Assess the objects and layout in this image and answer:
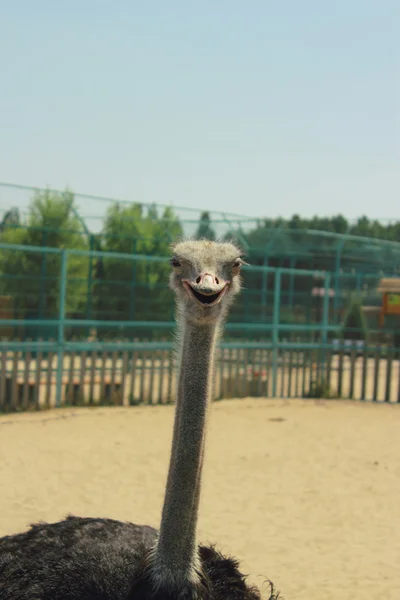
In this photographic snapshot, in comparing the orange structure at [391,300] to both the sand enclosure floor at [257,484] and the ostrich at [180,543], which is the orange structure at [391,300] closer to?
the sand enclosure floor at [257,484]

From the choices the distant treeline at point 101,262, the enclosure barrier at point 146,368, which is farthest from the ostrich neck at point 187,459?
the distant treeline at point 101,262

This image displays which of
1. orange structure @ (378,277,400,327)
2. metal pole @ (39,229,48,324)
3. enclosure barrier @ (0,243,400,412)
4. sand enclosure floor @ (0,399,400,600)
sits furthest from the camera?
orange structure @ (378,277,400,327)

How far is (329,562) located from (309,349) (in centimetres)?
875

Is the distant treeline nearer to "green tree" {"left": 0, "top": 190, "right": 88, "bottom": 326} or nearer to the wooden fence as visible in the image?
"green tree" {"left": 0, "top": 190, "right": 88, "bottom": 326}

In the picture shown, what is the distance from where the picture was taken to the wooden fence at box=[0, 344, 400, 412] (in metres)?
10.3

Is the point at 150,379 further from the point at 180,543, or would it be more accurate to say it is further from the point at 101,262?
the point at 180,543

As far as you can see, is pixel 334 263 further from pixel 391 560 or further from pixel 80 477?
pixel 391 560

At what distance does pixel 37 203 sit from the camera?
17609 millimetres

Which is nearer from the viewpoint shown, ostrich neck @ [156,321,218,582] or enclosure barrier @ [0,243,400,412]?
ostrich neck @ [156,321,218,582]

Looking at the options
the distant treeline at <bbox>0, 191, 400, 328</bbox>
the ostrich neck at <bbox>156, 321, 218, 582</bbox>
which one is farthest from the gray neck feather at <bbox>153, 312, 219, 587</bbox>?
the distant treeline at <bbox>0, 191, 400, 328</bbox>

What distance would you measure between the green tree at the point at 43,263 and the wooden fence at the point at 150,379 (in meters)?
1.91

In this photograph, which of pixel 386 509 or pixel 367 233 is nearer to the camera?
pixel 386 509

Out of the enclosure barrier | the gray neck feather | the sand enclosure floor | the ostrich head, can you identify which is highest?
the ostrich head

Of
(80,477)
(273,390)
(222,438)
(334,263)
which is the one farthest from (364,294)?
(80,477)
